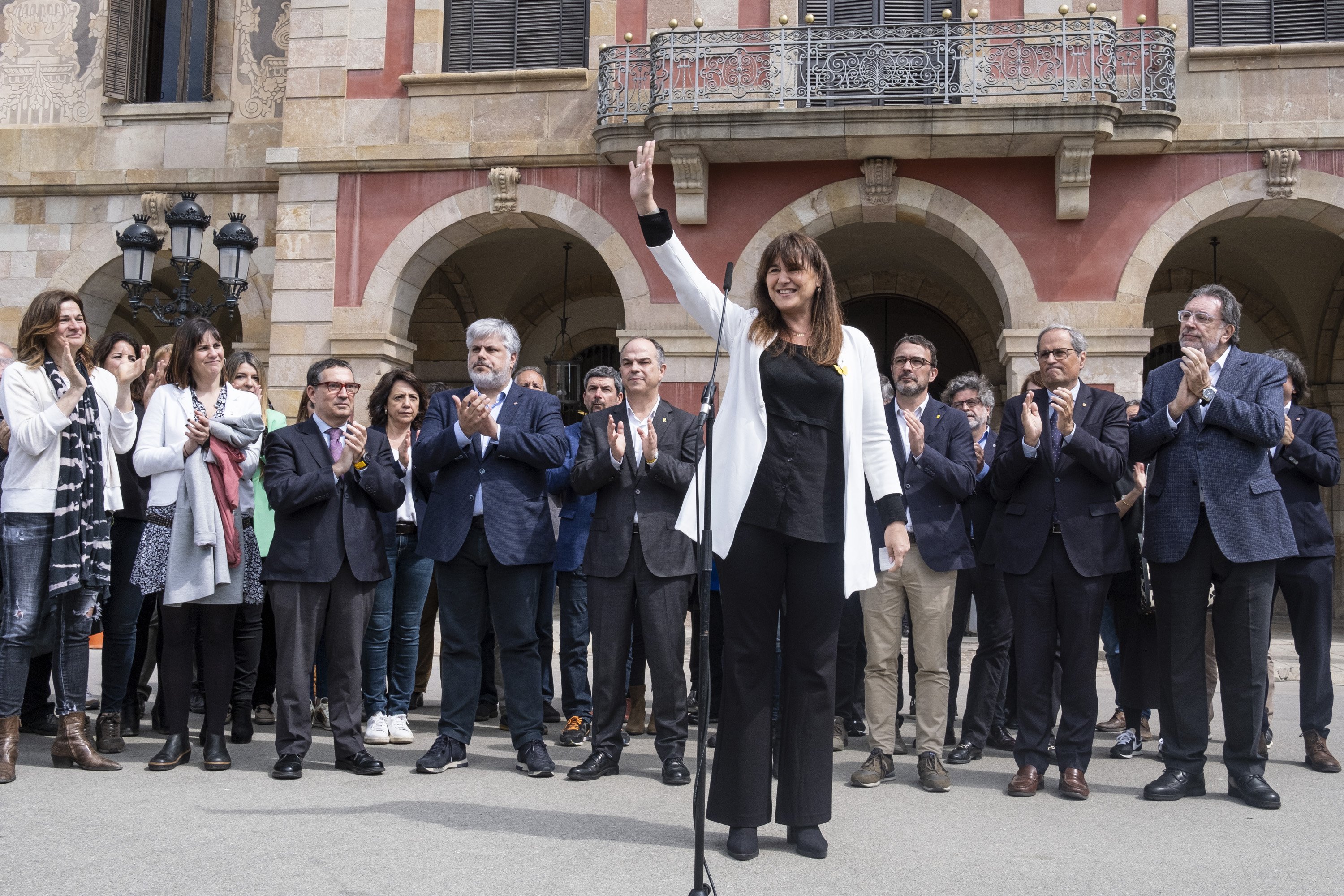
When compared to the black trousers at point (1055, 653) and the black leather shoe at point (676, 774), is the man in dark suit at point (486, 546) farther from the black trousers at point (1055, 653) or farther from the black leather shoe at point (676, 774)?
the black trousers at point (1055, 653)

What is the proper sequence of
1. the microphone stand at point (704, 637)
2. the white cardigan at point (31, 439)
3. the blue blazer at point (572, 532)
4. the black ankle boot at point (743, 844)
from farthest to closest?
the blue blazer at point (572, 532), the white cardigan at point (31, 439), the black ankle boot at point (743, 844), the microphone stand at point (704, 637)

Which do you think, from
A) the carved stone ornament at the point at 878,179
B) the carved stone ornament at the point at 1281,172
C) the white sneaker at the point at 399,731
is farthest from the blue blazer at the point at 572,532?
the carved stone ornament at the point at 1281,172

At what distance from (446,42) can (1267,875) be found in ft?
40.6

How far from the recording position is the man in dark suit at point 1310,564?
6.44 meters

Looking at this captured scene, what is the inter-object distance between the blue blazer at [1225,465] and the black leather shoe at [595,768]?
106 inches

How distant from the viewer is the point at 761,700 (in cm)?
445

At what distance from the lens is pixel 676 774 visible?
18.7ft

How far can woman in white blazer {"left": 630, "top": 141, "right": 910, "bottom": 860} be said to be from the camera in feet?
14.3

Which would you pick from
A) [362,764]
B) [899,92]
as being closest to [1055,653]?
[362,764]

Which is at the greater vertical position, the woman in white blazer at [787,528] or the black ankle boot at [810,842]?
the woman in white blazer at [787,528]

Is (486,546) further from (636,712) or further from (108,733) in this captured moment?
(108,733)

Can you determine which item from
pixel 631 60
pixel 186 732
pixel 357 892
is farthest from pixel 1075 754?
pixel 631 60

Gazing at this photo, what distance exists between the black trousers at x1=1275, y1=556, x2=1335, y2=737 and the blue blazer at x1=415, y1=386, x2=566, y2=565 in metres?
3.86

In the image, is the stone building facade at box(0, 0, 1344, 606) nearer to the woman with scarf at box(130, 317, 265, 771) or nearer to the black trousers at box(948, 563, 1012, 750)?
the black trousers at box(948, 563, 1012, 750)
